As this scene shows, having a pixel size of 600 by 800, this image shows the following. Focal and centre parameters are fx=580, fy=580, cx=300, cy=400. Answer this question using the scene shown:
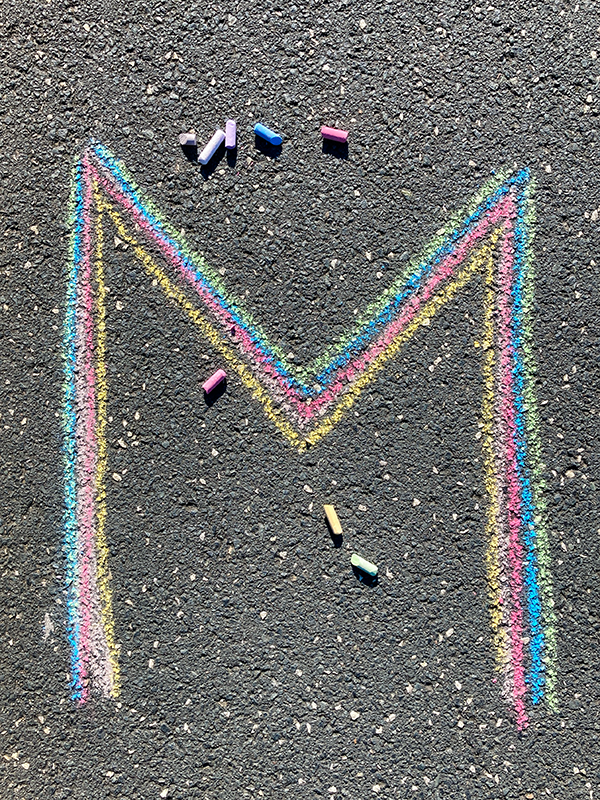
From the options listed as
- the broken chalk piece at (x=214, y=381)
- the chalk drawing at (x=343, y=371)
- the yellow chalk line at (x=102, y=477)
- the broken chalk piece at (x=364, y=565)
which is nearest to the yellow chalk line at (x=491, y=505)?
the chalk drawing at (x=343, y=371)

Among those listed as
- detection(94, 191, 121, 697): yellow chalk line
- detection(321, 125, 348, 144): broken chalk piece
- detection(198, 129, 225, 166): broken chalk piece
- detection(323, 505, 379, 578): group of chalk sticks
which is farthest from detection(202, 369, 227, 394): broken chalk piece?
detection(321, 125, 348, 144): broken chalk piece

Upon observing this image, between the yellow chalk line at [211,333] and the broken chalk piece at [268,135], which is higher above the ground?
the broken chalk piece at [268,135]

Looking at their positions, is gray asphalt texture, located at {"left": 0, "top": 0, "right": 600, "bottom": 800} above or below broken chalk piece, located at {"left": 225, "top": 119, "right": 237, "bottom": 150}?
below

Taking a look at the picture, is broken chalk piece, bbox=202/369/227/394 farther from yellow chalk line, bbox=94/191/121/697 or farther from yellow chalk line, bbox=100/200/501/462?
yellow chalk line, bbox=94/191/121/697

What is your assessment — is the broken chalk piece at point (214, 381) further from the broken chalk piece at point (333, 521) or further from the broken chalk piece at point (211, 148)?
the broken chalk piece at point (211, 148)

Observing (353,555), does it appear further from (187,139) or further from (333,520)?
(187,139)

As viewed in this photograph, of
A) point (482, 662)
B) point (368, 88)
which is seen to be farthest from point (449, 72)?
point (482, 662)
